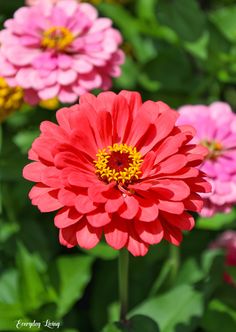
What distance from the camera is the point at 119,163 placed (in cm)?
90

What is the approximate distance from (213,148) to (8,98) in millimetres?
441

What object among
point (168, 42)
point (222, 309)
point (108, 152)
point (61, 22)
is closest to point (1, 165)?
point (61, 22)

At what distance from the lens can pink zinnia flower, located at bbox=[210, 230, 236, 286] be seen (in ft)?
4.49

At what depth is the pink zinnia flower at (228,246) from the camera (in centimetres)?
137

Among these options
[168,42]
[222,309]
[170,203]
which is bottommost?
[222,309]

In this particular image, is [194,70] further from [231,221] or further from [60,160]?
[60,160]

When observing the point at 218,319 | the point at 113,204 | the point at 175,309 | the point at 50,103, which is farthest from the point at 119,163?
the point at 50,103

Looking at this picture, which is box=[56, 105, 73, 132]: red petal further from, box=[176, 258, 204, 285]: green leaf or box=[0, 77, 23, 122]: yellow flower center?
box=[176, 258, 204, 285]: green leaf

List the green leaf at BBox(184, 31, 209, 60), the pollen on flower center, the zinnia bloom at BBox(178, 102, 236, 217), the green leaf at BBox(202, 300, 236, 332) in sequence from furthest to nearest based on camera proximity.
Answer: the green leaf at BBox(184, 31, 209, 60) < the green leaf at BBox(202, 300, 236, 332) < the zinnia bloom at BBox(178, 102, 236, 217) < the pollen on flower center

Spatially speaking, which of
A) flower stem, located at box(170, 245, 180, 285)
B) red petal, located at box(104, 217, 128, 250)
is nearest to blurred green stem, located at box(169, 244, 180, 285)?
flower stem, located at box(170, 245, 180, 285)

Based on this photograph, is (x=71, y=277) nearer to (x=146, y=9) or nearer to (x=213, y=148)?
(x=213, y=148)

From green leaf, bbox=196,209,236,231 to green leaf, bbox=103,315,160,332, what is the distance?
0.41 meters

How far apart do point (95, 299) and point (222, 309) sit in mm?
343

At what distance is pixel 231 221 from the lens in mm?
1441
